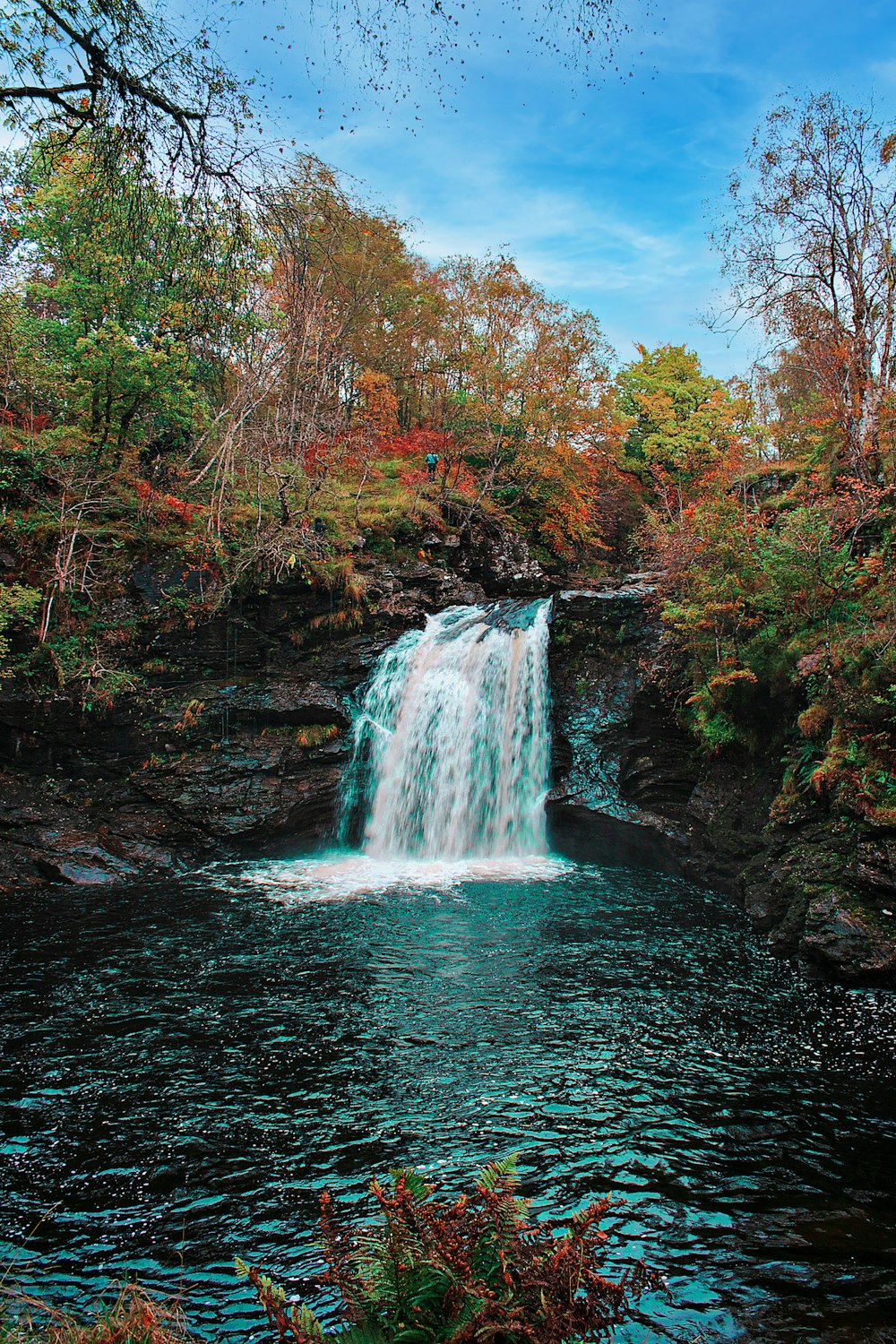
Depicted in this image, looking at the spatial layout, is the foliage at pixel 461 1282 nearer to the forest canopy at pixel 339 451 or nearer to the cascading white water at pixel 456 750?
the forest canopy at pixel 339 451

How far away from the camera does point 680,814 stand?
12.4m

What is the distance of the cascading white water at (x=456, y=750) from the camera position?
13289 mm

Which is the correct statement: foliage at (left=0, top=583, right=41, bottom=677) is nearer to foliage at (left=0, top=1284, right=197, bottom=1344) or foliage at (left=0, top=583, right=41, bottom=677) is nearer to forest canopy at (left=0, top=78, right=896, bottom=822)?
forest canopy at (left=0, top=78, right=896, bottom=822)

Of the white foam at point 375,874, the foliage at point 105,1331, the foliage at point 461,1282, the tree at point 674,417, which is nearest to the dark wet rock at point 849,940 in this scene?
the white foam at point 375,874

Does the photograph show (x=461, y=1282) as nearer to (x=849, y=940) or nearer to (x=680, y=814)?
(x=849, y=940)

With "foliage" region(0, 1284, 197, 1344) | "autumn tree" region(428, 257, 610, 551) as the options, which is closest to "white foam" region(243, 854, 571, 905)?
"foliage" region(0, 1284, 197, 1344)

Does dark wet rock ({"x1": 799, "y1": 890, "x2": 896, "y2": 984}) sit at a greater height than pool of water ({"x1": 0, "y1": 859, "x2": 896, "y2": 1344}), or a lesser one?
greater

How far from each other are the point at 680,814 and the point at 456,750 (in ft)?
13.6

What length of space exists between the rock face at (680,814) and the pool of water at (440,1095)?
0.65 m

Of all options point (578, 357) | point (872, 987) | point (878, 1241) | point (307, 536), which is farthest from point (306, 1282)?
point (578, 357)

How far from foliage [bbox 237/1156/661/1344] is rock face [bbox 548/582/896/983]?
20.4 feet

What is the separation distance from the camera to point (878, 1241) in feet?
13.3

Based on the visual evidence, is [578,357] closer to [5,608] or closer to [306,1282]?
[5,608]

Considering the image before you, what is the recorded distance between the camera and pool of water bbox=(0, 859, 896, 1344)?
396 cm
